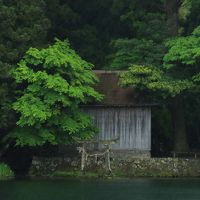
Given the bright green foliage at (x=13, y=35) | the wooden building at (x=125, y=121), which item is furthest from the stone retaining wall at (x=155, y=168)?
the bright green foliage at (x=13, y=35)

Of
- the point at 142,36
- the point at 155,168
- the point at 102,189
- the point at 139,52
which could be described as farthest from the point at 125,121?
the point at 102,189

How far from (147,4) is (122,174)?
15.5 metres

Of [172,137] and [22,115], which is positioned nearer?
[22,115]

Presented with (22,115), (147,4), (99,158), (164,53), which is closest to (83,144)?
(99,158)

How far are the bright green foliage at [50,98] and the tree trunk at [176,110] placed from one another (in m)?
7.03

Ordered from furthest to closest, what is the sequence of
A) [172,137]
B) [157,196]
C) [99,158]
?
[172,137] < [99,158] < [157,196]

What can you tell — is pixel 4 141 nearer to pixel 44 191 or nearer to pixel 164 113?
pixel 44 191

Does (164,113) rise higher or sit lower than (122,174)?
higher

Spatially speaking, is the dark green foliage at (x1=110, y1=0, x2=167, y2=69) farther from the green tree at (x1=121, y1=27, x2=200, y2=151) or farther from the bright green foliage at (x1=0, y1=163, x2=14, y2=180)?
the bright green foliage at (x1=0, y1=163, x2=14, y2=180)

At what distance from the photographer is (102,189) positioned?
101 feet

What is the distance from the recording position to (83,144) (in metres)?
38.5

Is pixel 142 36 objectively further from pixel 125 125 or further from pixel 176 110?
pixel 125 125

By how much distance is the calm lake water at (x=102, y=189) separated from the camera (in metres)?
27.5

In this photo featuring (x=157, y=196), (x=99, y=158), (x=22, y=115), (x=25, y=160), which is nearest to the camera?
(x=157, y=196)
